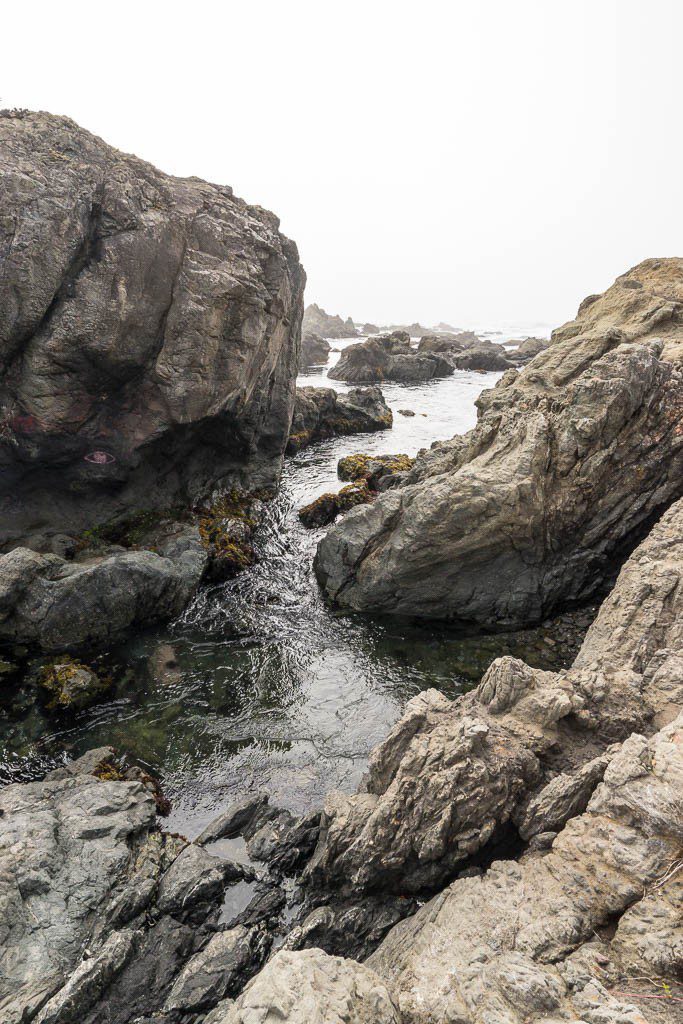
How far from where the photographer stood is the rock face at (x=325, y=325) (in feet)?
472

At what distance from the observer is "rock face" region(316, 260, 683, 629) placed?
65.9 feet

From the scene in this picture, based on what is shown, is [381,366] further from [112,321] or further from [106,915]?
[106,915]

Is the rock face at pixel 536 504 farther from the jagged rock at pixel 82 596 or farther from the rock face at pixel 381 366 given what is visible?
the rock face at pixel 381 366

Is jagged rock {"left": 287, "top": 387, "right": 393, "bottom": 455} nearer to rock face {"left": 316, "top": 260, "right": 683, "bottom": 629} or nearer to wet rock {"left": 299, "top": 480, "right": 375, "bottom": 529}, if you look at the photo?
wet rock {"left": 299, "top": 480, "right": 375, "bottom": 529}

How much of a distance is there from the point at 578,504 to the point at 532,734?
38.2 feet

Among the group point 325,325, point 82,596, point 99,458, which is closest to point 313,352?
point 325,325

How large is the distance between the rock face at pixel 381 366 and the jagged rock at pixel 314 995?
70786 millimetres

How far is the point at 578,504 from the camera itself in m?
20.7

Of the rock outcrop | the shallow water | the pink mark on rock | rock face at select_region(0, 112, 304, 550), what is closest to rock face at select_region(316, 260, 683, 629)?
the shallow water

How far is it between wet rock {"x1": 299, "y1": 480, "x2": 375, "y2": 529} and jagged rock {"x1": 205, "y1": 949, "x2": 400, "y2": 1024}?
22.2m

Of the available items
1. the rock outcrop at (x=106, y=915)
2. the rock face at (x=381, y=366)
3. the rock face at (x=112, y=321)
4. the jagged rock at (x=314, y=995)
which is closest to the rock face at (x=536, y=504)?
the rock face at (x=112, y=321)

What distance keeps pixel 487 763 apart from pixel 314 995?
541 centimetres

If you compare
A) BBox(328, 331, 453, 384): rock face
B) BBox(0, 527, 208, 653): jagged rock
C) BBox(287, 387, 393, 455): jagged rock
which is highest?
BBox(328, 331, 453, 384): rock face

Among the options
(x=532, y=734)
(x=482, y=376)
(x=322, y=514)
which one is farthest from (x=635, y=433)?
(x=482, y=376)
